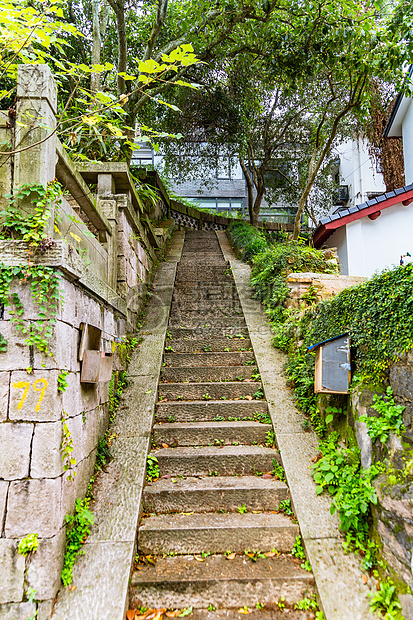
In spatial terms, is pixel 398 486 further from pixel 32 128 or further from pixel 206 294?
pixel 206 294

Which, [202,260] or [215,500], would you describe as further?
[202,260]

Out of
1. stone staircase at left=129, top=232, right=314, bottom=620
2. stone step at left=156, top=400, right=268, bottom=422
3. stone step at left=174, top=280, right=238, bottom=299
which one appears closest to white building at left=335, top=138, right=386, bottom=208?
stone step at left=174, top=280, right=238, bottom=299

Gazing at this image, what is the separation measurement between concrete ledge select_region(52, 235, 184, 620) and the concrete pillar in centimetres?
223

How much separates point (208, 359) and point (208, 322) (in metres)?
1.13

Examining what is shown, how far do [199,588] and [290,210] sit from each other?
1645cm

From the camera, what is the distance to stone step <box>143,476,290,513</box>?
3.41 metres

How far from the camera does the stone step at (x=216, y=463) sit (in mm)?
3758

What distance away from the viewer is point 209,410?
14.7 feet

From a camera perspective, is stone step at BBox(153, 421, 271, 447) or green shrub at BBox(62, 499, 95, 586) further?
stone step at BBox(153, 421, 271, 447)

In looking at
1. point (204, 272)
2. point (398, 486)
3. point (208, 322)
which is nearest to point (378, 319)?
point (398, 486)

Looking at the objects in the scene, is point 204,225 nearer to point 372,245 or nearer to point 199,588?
point 372,245

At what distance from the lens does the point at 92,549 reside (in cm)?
285

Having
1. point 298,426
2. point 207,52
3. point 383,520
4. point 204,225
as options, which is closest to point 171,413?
point 298,426

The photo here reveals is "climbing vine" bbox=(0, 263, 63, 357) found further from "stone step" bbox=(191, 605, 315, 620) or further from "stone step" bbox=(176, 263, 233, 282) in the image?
"stone step" bbox=(176, 263, 233, 282)
